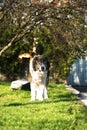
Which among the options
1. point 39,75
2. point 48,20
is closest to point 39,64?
point 39,75

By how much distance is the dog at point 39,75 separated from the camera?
553 inches

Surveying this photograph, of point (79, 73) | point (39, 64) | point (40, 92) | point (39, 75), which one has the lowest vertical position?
point (79, 73)

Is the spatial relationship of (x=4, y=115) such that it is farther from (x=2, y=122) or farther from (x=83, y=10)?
(x=83, y=10)

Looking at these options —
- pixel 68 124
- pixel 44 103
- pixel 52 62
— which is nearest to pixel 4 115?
pixel 68 124

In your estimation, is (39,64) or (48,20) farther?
(39,64)

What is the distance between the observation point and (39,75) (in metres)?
14.2

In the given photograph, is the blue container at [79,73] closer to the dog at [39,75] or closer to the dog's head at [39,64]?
the dog at [39,75]

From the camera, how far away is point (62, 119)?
10672 millimetres

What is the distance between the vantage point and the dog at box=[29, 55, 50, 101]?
1405 centimetres

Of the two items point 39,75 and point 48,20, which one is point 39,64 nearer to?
point 39,75

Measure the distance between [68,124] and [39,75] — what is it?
13.6 ft

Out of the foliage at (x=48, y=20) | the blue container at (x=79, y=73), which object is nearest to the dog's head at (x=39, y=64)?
the foliage at (x=48, y=20)

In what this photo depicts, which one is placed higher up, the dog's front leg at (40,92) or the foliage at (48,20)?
the foliage at (48,20)

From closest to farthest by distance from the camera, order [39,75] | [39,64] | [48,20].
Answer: [48,20], [39,64], [39,75]
